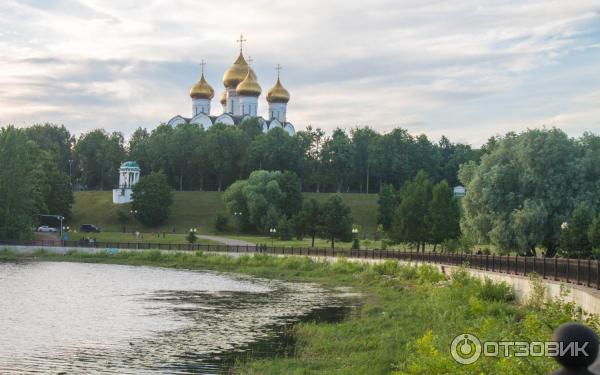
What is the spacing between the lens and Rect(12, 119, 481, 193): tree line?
123m

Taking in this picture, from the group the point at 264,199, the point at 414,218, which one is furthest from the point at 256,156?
the point at 414,218

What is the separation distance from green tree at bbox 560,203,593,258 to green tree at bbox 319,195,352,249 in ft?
102

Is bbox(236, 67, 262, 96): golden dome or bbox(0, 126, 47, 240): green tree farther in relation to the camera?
bbox(236, 67, 262, 96): golden dome

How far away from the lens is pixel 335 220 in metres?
72.5

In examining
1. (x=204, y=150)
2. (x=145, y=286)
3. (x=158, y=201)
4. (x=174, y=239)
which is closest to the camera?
(x=145, y=286)

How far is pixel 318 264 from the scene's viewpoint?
184 feet

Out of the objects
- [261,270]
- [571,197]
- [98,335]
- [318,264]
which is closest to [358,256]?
[318,264]

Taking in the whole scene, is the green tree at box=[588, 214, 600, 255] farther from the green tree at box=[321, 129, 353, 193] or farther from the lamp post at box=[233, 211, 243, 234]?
the green tree at box=[321, 129, 353, 193]

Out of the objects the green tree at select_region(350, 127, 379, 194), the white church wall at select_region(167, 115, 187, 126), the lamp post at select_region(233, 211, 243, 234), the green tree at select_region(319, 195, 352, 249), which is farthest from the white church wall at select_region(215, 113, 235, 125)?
the green tree at select_region(319, 195, 352, 249)

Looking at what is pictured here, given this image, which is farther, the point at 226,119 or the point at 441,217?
the point at 226,119

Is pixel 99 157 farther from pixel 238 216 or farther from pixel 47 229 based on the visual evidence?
pixel 238 216

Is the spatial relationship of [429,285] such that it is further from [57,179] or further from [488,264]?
[57,179]

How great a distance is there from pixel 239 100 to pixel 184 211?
41.0 m

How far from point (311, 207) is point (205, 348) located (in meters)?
52.2
